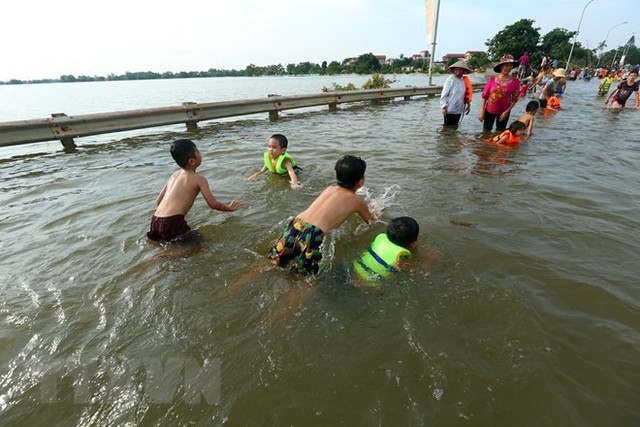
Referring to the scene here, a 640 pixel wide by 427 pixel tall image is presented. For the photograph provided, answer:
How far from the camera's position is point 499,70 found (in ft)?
26.0

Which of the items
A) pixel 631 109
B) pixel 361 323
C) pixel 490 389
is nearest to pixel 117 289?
pixel 361 323

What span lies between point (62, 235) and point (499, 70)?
9499mm

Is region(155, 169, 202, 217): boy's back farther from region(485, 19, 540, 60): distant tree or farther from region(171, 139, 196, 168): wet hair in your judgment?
region(485, 19, 540, 60): distant tree

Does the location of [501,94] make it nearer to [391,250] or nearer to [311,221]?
[391,250]

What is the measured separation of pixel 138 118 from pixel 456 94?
31.1 feet

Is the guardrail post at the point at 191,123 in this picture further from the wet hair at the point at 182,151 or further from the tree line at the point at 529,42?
the tree line at the point at 529,42

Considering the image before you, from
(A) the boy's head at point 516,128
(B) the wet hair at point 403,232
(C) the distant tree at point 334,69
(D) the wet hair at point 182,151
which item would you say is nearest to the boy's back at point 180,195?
(D) the wet hair at point 182,151

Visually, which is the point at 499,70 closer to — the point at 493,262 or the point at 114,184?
the point at 493,262

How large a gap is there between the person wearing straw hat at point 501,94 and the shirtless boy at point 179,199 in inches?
289

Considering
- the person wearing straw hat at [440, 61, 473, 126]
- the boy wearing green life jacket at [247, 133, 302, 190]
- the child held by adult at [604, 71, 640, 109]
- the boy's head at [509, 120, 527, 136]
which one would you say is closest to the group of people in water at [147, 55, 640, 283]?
the boy wearing green life jacket at [247, 133, 302, 190]

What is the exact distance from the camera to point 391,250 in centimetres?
295

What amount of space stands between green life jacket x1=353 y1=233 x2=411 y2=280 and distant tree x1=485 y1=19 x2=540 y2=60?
208ft

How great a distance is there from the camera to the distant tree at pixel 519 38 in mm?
52906

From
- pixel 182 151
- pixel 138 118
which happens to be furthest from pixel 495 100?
pixel 138 118
